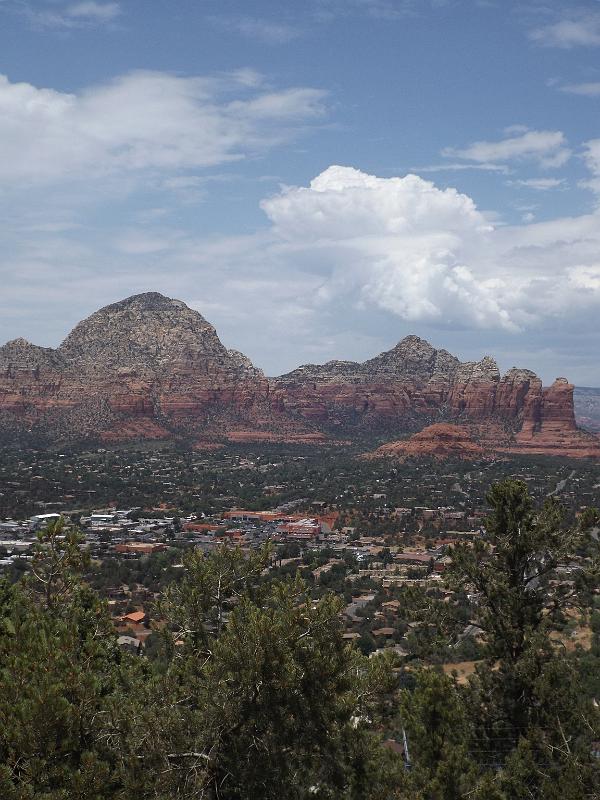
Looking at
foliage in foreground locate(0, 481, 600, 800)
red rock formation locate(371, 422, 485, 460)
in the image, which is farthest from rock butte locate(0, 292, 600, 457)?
foliage in foreground locate(0, 481, 600, 800)

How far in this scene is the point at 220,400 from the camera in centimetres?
18400

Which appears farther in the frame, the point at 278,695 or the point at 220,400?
the point at 220,400

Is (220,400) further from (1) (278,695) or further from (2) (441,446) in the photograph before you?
(1) (278,695)

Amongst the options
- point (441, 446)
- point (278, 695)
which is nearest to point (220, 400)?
point (441, 446)

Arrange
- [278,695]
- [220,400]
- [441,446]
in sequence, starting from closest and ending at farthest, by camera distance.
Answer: [278,695]
[441,446]
[220,400]

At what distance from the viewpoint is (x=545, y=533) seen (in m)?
17.5

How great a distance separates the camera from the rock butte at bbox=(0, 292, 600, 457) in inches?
6083

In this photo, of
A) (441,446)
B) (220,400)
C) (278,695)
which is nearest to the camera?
(278,695)

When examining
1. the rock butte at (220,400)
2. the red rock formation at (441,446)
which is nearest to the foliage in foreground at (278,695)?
the red rock formation at (441,446)

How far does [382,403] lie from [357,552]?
12845 cm

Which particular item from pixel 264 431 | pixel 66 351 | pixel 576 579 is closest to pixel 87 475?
pixel 264 431

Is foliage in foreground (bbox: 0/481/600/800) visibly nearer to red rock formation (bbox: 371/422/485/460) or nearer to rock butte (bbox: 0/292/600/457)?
red rock formation (bbox: 371/422/485/460)

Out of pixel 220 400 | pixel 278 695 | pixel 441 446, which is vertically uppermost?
pixel 220 400

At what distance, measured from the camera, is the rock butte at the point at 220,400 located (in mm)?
154500
